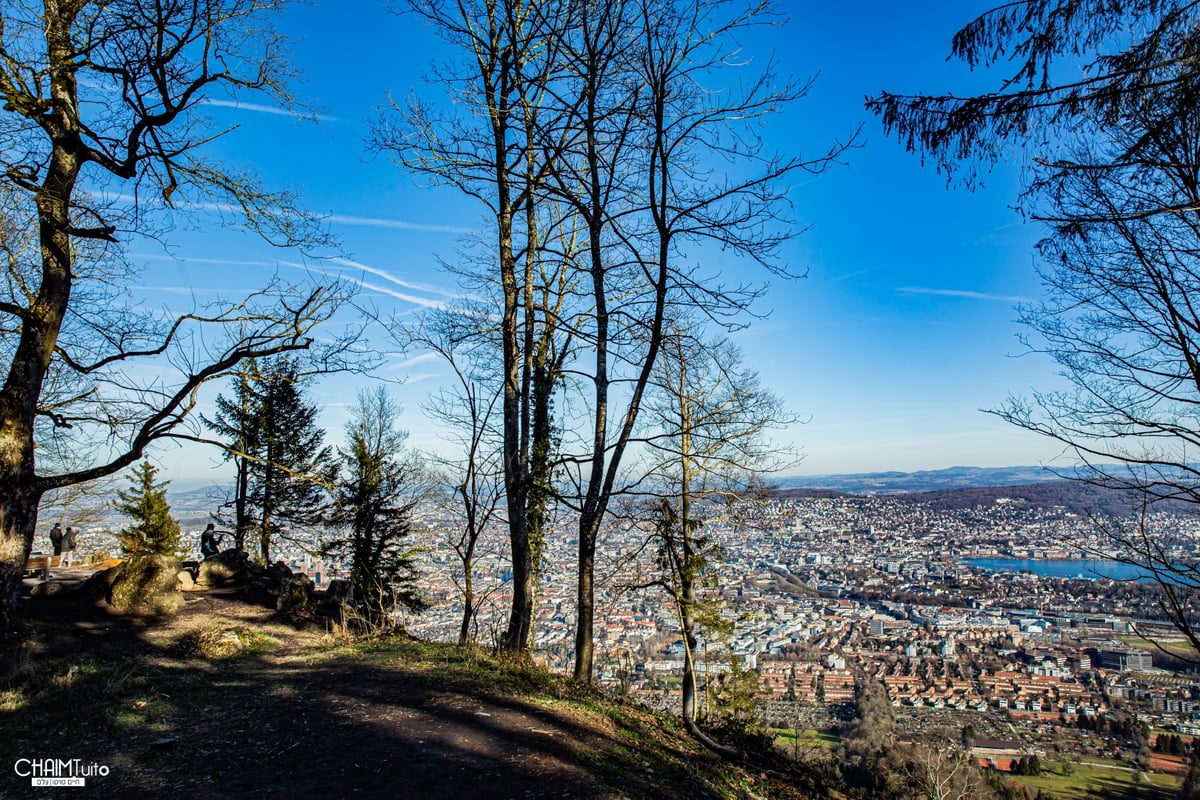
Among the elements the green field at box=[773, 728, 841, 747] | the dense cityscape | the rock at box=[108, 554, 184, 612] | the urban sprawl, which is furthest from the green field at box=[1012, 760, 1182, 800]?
the rock at box=[108, 554, 184, 612]

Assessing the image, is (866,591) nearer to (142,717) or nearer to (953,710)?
(953,710)

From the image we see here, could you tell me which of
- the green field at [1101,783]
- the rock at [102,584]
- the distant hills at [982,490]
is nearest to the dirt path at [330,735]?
the rock at [102,584]

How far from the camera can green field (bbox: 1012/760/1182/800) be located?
14.7m

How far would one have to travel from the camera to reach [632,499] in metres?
9.48

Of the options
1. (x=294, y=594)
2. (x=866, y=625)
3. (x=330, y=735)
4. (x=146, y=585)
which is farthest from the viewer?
(x=866, y=625)

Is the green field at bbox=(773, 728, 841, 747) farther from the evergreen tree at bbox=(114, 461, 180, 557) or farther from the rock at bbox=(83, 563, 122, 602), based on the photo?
the evergreen tree at bbox=(114, 461, 180, 557)

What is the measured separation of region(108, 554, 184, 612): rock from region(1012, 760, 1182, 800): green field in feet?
64.6

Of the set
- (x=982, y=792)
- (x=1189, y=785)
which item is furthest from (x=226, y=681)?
(x=1189, y=785)

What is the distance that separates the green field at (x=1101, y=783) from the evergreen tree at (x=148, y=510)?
25.9 m

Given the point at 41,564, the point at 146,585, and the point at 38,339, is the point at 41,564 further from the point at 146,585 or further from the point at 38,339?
the point at 38,339

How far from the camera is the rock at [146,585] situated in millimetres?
9312

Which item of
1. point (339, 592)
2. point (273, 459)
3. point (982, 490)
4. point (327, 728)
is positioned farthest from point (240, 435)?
point (982, 490)

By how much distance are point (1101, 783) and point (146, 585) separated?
23.2 metres

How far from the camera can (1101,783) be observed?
51.0 feet
